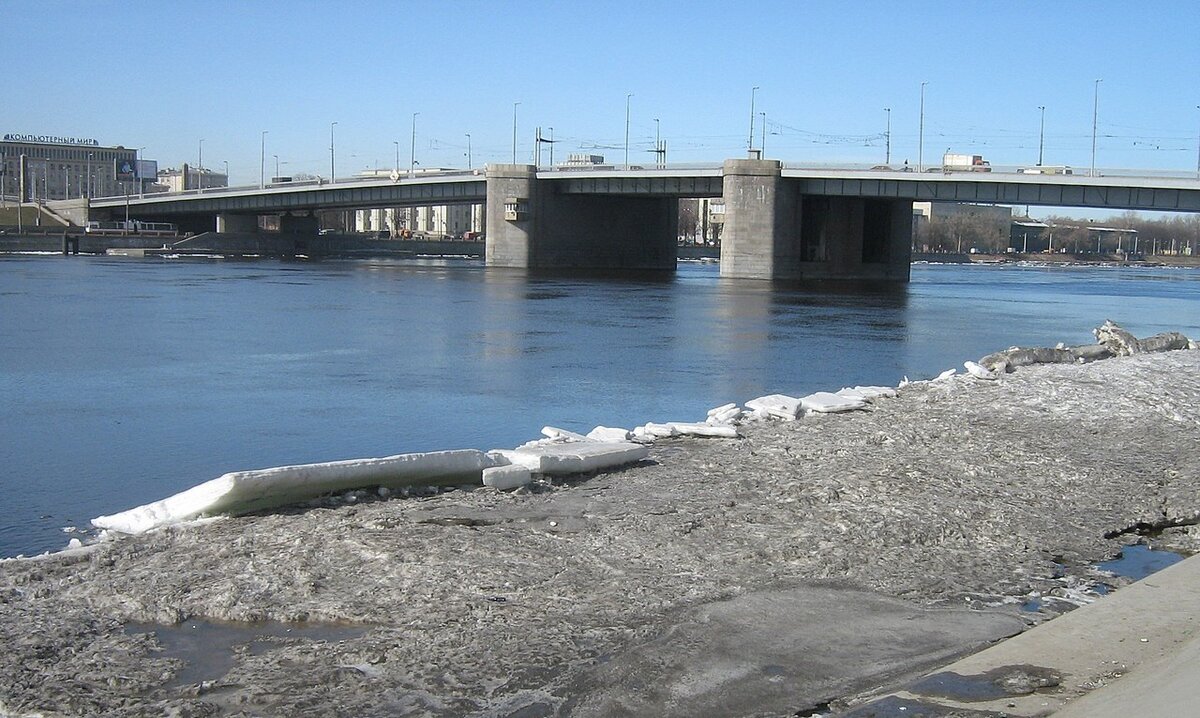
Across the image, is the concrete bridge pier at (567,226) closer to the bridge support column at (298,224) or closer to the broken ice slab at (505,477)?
the bridge support column at (298,224)

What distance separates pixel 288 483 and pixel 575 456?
3009mm

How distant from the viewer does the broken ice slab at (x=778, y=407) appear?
16344 mm

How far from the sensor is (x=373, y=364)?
2430 cm

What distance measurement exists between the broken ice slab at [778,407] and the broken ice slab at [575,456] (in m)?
3.36

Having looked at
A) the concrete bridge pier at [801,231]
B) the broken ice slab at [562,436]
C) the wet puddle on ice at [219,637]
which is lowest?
the wet puddle on ice at [219,637]

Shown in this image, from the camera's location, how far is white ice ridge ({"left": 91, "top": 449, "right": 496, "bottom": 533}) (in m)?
10.0

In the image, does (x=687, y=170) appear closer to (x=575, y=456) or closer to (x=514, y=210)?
(x=514, y=210)

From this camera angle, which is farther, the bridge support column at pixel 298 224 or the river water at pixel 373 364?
the bridge support column at pixel 298 224

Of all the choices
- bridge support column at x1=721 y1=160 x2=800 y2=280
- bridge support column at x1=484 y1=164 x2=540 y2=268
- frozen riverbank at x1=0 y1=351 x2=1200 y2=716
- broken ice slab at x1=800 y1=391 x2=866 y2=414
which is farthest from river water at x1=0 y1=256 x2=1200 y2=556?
bridge support column at x1=484 y1=164 x2=540 y2=268

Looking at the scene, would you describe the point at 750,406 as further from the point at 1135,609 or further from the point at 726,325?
the point at 726,325

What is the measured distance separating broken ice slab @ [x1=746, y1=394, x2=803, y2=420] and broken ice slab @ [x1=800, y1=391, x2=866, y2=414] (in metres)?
0.17

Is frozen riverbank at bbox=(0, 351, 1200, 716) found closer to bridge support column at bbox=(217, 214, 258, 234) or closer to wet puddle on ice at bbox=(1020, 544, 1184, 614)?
A: wet puddle on ice at bbox=(1020, 544, 1184, 614)

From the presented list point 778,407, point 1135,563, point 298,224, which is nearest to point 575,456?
point 778,407

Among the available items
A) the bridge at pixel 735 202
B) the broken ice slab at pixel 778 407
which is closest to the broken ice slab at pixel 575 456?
the broken ice slab at pixel 778 407
